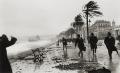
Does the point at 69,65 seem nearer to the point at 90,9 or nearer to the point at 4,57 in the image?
the point at 4,57

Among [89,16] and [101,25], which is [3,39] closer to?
[89,16]

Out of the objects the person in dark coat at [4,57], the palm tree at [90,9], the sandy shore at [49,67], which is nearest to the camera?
the person in dark coat at [4,57]

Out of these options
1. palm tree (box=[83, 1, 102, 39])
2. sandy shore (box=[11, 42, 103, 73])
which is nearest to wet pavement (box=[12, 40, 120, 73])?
sandy shore (box=[11, 42, 103, 73])

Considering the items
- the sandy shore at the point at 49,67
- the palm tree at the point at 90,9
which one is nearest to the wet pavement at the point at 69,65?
the sandy shore at the point at 49,67

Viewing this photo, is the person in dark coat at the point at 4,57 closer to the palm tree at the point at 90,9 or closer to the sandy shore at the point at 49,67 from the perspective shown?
the sandy shore at the point at 49,67

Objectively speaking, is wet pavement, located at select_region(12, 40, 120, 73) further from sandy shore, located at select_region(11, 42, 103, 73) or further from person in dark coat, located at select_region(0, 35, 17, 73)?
person in dark coat, located at select_region(0, 35, 17, 73)

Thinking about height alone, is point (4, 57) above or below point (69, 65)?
above

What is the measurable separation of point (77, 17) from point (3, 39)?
226 feet

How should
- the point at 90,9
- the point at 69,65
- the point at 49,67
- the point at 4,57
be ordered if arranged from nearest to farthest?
the point at 4,57
the point at 49,67
the point at 69,65
the point at 90,9

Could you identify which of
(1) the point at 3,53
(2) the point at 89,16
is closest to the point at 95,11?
(2) the point at 89,16

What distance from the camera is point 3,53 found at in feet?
32.6

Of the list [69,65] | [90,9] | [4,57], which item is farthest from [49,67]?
[90,9]

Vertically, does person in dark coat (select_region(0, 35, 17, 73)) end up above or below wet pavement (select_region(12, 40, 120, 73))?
above

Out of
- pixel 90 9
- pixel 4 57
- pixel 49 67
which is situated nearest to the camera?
pixel 4 57
